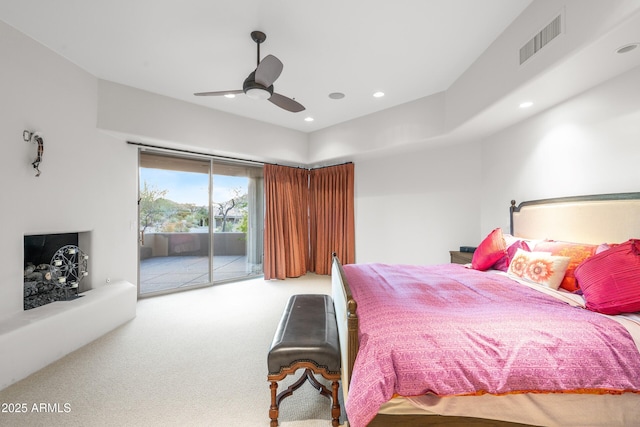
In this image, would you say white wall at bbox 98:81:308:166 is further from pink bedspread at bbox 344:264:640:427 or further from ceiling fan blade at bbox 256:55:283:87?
pink bedspread at bbox 344:264:640:427

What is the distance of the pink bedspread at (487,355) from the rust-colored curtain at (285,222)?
3.75 meters

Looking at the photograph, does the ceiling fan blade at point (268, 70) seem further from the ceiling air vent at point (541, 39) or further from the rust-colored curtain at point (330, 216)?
the rust-colored curtain at point (330, 216)

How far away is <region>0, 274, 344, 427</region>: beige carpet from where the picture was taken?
165cm

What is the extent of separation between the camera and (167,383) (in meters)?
1.97

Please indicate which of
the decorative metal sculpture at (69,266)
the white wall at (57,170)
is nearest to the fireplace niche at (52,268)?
the decorative metal sculpture at (69,266)

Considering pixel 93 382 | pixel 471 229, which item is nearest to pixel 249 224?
pixel 93 382

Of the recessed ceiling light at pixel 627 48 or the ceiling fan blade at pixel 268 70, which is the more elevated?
the ceiling fan blade at pixel 268 70

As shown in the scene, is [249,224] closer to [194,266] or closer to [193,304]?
[194,266]

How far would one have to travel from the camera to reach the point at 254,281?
486cm

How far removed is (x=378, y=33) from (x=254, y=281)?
4220 millimetres

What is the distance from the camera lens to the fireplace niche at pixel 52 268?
2559 mm

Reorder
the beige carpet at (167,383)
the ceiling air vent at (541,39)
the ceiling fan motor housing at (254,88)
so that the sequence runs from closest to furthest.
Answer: the beige carpet at (167,383)
the ceiling air vent at (541,39)
the ceiling fan motor housing at (254,88)

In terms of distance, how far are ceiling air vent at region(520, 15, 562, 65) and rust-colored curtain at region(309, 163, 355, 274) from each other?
3079 millimetres

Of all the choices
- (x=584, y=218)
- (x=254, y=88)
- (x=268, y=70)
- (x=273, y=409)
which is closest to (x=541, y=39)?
(x=584, y=218)
